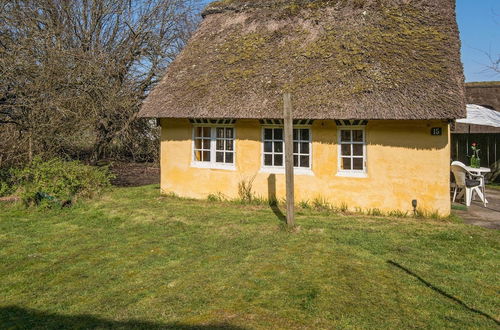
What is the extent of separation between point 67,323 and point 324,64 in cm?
799

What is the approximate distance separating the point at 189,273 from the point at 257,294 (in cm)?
127

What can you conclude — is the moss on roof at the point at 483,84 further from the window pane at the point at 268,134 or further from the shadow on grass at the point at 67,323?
the shadow on grass at the point at 67,323

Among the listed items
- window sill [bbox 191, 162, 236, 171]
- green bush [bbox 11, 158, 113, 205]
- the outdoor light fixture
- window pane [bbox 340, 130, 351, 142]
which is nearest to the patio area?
the outdoor light fixture

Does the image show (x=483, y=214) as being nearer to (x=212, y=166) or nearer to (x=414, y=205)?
(x=414, y=205)

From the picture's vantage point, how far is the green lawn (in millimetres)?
4449

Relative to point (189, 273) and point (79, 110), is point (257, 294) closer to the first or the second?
point (189, 273)

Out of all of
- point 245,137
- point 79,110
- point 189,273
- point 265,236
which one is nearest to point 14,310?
point 189,273

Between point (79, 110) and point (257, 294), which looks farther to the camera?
point (79, 110)

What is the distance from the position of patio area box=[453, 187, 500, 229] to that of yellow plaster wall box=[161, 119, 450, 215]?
0.70 m

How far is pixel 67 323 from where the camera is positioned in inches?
171

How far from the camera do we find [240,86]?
10367 mm

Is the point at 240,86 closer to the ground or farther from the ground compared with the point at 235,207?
farther from the ground

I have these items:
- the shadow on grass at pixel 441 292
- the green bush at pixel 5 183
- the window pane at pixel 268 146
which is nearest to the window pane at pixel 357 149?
the window pane at pixel 268 146

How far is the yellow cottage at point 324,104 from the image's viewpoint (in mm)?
8789
